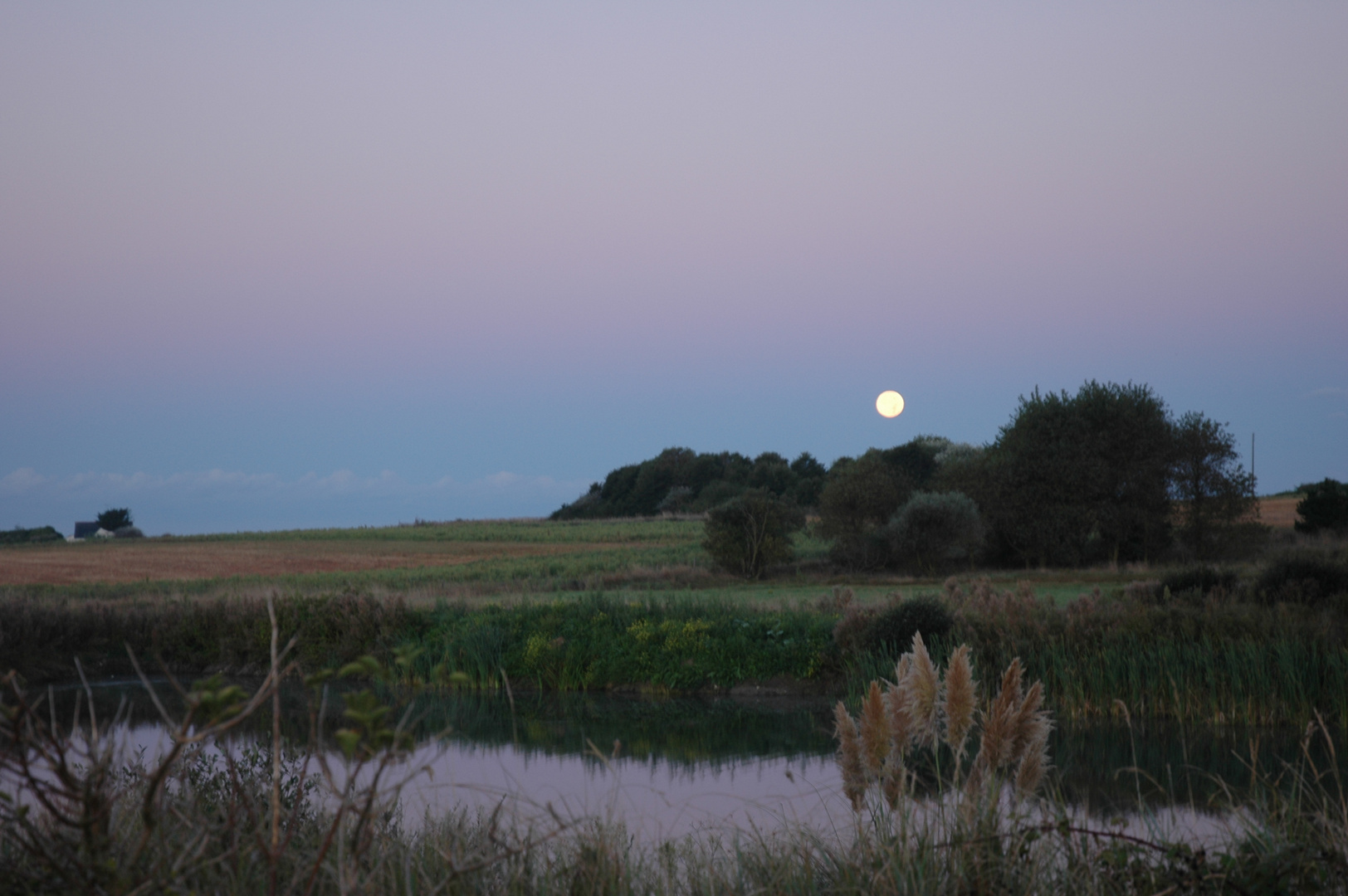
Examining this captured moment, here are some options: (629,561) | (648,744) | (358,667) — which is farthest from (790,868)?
(629,561)

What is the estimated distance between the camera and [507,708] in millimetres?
16922

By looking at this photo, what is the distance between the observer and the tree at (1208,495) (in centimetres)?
3722

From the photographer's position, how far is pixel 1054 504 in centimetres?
3781

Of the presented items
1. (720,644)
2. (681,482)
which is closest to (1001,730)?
(720,644)

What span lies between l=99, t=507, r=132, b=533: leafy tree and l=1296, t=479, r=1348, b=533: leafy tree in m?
67.3

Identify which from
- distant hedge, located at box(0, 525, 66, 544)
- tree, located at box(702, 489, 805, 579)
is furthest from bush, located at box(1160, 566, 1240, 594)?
distant hedge, located at box(0, 525, 66, 544)

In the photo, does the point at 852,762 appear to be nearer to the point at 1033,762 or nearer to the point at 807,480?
the point at 1033,762

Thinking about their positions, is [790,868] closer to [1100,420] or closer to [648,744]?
[648,744]

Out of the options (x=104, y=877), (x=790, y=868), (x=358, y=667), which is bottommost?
(x=790, y=868)

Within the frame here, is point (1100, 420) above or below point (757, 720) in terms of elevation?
above

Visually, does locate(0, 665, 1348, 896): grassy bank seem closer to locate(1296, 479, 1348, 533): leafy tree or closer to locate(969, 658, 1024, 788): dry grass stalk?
locate(969, 658, 1024, 788): dry grass stalk

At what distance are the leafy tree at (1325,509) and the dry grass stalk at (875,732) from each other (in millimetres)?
40502

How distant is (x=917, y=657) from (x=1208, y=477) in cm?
3754

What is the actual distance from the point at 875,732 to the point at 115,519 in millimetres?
78232
